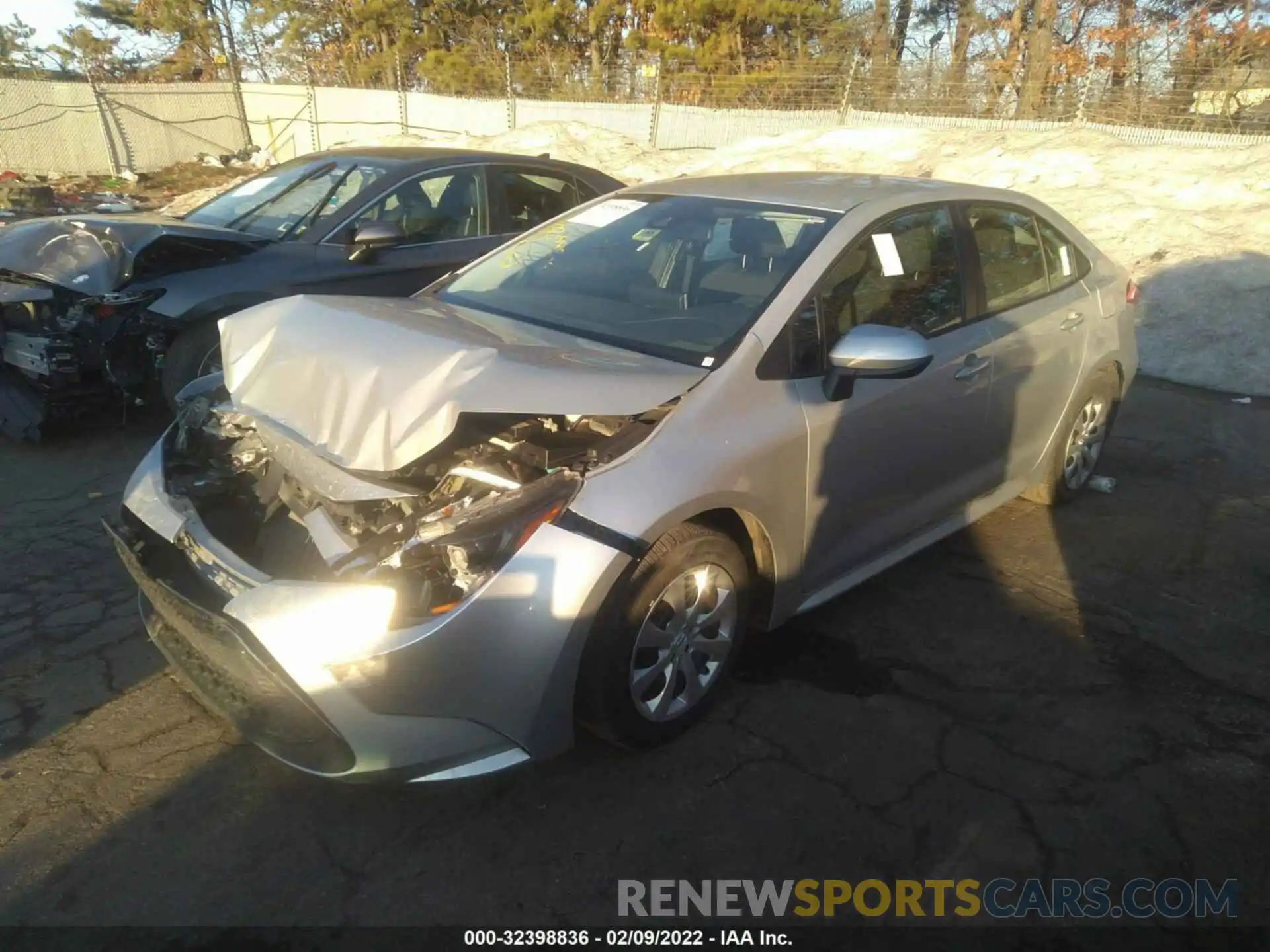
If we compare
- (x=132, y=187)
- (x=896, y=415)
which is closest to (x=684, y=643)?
(x=896, y=415)

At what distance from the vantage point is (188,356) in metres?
5.14

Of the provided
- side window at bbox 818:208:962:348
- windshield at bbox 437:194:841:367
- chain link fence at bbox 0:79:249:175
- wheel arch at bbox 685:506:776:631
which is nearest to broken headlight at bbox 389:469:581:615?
wheel arch at bbox 685:506:776:631

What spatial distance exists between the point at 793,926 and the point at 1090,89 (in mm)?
14695

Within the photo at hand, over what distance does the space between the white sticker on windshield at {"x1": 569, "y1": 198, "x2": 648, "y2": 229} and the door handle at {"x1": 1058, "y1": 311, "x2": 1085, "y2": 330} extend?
6.75 feet

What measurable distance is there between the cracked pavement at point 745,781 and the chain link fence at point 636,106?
34.7ft

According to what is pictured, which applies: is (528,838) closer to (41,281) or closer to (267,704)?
(267,704)

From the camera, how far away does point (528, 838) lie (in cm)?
256

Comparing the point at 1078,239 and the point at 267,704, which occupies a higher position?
the point at 1078,239

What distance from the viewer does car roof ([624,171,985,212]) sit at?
11.8ft

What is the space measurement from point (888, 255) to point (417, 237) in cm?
361

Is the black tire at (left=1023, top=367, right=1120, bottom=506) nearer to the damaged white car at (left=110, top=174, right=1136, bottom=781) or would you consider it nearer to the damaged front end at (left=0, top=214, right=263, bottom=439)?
the damaged white car at (left=110, top=174, right=1136, bottom=781)

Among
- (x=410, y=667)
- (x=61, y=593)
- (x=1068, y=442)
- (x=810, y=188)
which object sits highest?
(x=810, y=188)

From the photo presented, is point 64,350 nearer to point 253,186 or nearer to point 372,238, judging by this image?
point 372,238

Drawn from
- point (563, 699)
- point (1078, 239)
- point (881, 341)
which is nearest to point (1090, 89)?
point (1078, 239)
